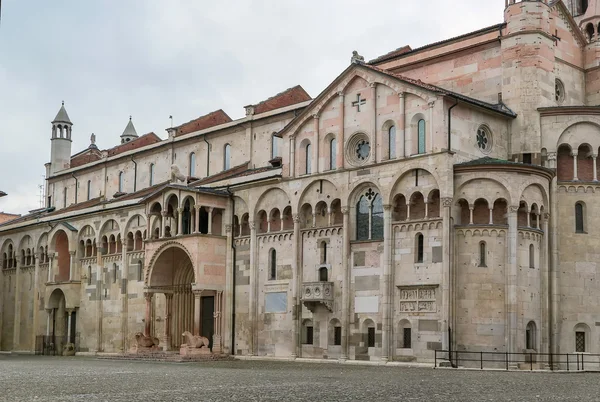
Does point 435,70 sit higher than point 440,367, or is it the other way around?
point 435,70

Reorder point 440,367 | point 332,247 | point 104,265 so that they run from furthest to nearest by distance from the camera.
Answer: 1. point 104,265
2. point 332,247
3. point 440,367

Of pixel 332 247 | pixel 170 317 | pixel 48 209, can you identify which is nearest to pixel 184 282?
pixel 170 317

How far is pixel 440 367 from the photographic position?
3488cm

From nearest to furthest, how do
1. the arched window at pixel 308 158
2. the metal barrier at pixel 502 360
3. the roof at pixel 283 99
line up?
the metal barrier at pixel 502 360, the arched window at pixel 308 158, the roof at pixel 283 99

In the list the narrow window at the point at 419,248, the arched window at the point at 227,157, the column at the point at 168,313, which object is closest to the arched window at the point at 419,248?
the narrow window at the point at 419,248

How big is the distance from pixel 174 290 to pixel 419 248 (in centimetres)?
1749

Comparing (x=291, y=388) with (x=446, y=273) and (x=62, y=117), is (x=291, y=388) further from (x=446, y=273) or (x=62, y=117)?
(x=62, y=117)

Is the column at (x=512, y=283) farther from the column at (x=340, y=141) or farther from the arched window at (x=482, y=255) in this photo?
the column at (x=340, y=141)

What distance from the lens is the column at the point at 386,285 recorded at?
37.9m

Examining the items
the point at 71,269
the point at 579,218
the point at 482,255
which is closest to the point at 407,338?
the point at 482,255

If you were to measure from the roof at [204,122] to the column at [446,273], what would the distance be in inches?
1084

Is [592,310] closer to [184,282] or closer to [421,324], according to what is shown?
[421,324]

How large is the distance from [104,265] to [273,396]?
132 feet

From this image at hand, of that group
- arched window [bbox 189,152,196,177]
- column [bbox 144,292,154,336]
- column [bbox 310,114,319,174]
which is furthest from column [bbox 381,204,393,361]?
arched window [bbox 189,152,196,177]
